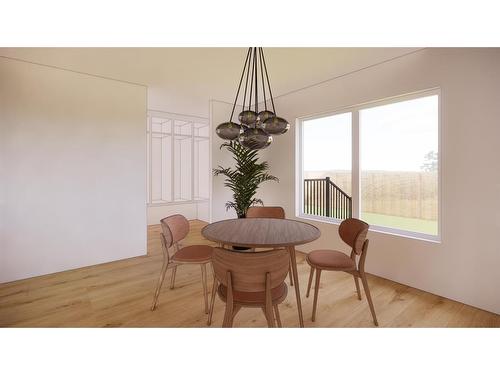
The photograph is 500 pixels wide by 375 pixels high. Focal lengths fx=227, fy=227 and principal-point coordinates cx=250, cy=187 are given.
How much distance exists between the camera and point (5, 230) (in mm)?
2756

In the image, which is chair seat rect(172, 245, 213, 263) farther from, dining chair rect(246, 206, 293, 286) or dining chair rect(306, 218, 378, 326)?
dining chair rect(306, 218, 378, 326)

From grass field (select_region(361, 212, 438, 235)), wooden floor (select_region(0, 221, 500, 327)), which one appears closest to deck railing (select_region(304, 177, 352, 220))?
grass field (select_region(361, 212, 438, 235))

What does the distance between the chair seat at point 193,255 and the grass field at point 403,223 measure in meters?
2.25

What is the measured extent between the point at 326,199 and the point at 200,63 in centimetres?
275

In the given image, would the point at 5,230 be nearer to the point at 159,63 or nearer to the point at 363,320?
the point at 159,63

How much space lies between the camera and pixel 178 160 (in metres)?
6.09

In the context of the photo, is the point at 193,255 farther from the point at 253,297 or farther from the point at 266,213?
the point at 266,213

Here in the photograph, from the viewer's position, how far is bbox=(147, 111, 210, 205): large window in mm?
5480

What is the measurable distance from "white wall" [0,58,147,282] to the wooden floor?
426 millimetres

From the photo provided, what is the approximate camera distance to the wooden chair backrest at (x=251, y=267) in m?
1.34

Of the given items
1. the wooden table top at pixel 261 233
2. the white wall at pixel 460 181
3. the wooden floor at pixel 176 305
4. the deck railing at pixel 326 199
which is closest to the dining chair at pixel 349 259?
the wooden floor at pixel 176 305

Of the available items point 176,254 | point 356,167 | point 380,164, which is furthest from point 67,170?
point 380,164

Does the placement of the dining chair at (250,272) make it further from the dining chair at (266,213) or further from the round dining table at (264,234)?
the dining chair at (266,213)
